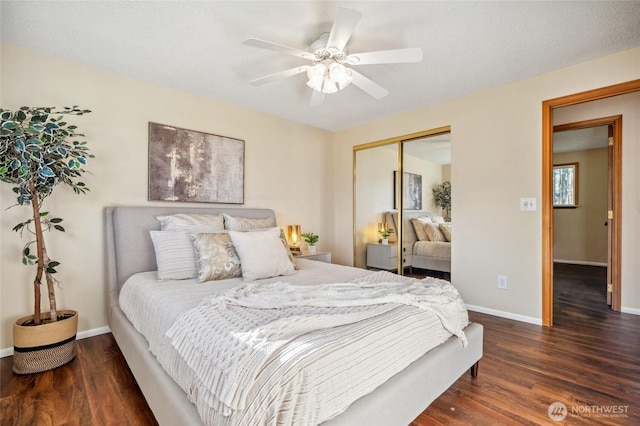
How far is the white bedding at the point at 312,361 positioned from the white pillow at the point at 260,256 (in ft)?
1.45

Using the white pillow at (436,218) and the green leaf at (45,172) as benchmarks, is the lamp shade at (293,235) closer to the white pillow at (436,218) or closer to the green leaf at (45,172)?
the white pillow at (436,218)

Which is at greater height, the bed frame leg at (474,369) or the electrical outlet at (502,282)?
the electrical outlet at (502,282)

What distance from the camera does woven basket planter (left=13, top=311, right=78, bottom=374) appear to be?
6.36ft

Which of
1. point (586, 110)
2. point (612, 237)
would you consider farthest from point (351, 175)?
point (612, 237)

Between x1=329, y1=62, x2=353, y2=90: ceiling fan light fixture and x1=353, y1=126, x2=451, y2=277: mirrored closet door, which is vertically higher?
x1=329, y1=62, x2=353, y2=90: ceiling fan light fixture

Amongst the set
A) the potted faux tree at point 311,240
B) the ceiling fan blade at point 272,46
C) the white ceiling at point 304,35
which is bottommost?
the potted faux tree at point 311,240

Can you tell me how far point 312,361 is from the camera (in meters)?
1.00

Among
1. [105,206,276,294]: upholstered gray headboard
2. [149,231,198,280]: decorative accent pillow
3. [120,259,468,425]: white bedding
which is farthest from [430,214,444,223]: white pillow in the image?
[105,206,276,294]: upholstered gray headboard

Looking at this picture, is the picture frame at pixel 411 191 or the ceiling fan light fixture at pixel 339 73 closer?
the ceiling fan light fixture at pixel 339 73

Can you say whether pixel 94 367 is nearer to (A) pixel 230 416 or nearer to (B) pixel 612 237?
(A) pixel 230 416

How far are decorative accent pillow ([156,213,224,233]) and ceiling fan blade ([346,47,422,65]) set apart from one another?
1.84 meters

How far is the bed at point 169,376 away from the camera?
3.86 feet

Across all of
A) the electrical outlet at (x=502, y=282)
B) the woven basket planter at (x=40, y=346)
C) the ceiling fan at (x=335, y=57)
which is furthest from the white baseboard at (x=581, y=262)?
the woven basket planter at (x=40, y=346)

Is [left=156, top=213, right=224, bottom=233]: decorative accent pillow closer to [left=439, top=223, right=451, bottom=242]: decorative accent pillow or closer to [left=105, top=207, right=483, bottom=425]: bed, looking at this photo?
[left=105, top=207, right=483, bottom=425]: bed
